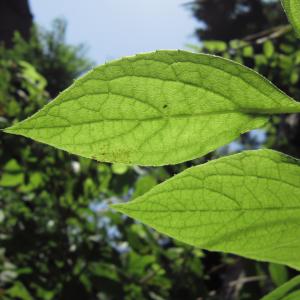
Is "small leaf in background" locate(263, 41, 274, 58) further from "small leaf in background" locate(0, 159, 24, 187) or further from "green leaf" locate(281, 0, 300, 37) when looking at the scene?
"green leaf" locate(281, 0, 300, 37)

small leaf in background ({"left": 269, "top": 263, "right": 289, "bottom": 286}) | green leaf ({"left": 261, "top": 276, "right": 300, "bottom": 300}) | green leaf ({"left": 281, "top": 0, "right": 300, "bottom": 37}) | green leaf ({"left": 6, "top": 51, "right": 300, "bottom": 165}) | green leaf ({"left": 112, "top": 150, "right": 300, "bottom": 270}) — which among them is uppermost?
green leaf ({"left": 281, "top": 0, "right": 300, "bottom": 37})

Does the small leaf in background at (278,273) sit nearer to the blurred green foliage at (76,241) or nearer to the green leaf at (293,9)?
the blurred green foliage at (76,241)

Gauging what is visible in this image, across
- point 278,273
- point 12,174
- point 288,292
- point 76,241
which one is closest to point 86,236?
point 76,241

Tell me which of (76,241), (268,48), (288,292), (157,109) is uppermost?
(268,48)

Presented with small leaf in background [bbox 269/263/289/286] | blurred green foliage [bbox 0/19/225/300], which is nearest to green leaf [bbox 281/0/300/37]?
small leaf in background [bbox 269/263/289/286]

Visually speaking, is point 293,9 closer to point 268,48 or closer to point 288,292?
point 288,292

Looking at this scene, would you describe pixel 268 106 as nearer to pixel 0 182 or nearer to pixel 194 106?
pixel 194 106
